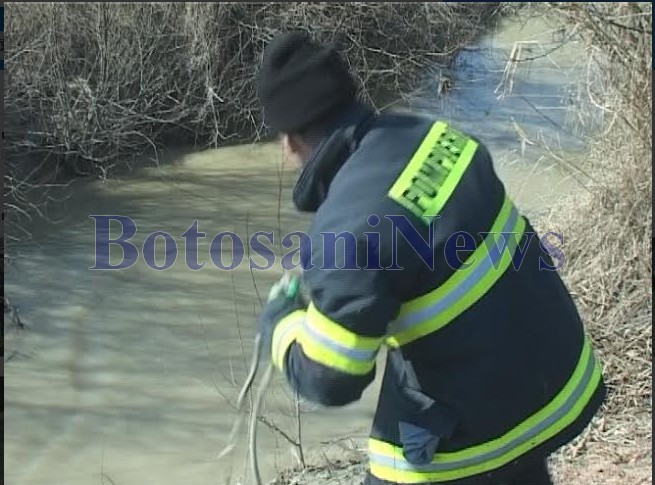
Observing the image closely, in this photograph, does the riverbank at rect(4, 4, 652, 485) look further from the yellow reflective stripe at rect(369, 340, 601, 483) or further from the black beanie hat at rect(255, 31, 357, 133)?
the black beanie hat at rect(255, 31, 357, 133)

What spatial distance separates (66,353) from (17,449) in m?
1.17

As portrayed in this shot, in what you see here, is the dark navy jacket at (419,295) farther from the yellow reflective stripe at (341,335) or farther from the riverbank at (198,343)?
the riverbank at (198,343)

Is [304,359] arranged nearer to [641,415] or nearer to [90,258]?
[641,415]

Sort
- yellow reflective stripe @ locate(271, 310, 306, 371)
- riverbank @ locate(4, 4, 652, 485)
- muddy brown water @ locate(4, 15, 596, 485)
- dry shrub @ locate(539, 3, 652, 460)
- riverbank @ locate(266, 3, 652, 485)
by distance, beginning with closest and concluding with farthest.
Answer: yellow reflective stripe @ locate(271, 310, 306, 371), riverbank @ locate(266, 3, 652, 485), dry shrub @ locate(539, 3, 652, 460), riverbank @ locate(4, 4, 652, 485), muddy brown water @ locate(4, 15, 596, 485)

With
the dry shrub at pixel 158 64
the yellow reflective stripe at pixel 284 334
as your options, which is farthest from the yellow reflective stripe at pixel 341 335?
the dry shrub at pixel 158 64

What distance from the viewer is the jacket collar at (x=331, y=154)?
5.58 ft

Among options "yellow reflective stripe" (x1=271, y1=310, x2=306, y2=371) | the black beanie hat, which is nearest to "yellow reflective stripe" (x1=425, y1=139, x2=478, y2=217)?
the black beanie hat

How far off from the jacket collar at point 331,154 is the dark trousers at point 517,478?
67 cm

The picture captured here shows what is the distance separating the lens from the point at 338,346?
1.66m

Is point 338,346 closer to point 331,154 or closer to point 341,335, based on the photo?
point 341,335

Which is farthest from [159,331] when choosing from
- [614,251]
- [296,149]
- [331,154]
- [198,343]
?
[331,154]

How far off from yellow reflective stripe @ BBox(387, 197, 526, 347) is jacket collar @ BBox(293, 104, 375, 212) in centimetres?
29

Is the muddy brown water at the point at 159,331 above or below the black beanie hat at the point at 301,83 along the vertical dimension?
below

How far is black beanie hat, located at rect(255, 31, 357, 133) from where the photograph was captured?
1.72 m
